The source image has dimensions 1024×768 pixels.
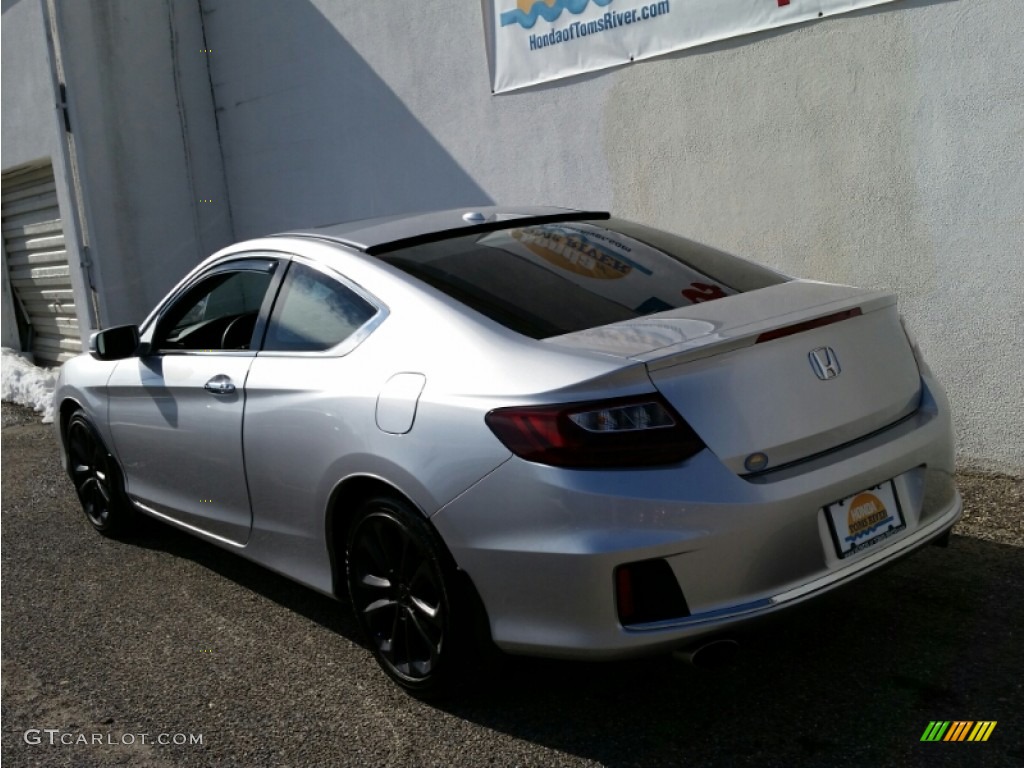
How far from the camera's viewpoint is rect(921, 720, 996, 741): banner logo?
314 centimetres

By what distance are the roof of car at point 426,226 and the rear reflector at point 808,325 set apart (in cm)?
134

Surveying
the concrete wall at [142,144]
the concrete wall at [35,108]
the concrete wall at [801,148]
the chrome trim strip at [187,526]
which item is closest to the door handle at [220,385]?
the chrome trim strip at [187,526]

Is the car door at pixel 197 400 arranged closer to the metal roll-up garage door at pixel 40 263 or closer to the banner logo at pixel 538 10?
the banner logo at pixel 538 10

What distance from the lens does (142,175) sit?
10.7 metres

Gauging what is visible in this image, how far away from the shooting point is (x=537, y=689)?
12.0ft

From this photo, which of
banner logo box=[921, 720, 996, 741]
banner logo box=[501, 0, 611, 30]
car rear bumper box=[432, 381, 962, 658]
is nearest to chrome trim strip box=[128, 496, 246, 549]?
car rear bumper box=[432, 381, 962, 658]

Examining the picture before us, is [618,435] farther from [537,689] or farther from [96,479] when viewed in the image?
[96,479]

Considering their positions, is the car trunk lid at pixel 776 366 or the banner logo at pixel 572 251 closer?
the car trunk lid at pixel 776 366

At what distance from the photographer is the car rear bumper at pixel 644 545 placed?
9.58 ft

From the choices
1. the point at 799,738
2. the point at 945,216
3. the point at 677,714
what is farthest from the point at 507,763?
the point at 945,216

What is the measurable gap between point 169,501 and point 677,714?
2555mm

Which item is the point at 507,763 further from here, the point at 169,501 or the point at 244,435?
the point at 169,501

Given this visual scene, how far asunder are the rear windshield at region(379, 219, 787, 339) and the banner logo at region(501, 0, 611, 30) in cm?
294

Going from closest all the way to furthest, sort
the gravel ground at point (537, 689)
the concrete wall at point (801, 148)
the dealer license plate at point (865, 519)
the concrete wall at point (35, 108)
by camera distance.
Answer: the dealer license plate at point (865, 519) → the gravel ground at point (537, 689) → the concrete wall at point (801, 148) → the concrete wall at point (35, 108)
